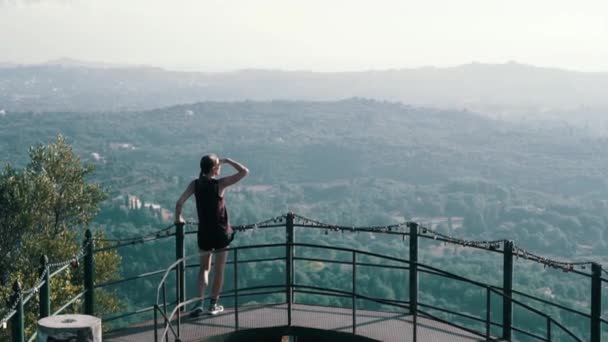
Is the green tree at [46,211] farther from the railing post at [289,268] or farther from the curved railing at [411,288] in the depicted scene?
the railing post at [289,268]

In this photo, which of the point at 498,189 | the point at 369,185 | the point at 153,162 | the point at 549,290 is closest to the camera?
the point at 549,290

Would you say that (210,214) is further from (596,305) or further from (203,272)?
(596,305)

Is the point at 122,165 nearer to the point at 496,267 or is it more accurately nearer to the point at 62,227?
the point at 496,267

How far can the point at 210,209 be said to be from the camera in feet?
31.8

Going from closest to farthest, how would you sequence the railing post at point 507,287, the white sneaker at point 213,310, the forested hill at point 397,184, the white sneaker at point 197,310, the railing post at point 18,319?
1. the railing post at point 18,319
2. the railing post at point 507,287
3. the white sneaker at point 197,310
4. the white sneaker at point 213,310
5. the forested hill at point 397,184

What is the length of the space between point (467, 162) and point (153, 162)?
68.1 m

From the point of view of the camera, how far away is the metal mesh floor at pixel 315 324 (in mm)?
9320

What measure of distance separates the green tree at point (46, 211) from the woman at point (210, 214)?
12903mm

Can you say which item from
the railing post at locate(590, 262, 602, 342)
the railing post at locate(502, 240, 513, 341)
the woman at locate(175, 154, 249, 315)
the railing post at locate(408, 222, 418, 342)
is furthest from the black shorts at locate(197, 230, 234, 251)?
the railing post at locate(590, 262, 602, 342)

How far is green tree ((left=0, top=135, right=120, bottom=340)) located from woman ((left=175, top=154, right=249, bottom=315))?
12.9 m

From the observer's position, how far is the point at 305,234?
91.5 metres

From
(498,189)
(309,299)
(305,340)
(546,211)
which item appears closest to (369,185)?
(498,189)

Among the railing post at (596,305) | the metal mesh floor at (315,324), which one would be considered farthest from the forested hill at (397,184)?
the railing post at (596,305)

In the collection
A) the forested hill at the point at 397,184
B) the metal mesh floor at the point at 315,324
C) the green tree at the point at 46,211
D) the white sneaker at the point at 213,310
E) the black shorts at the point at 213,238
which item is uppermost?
the black shorts at the point at 213,238
